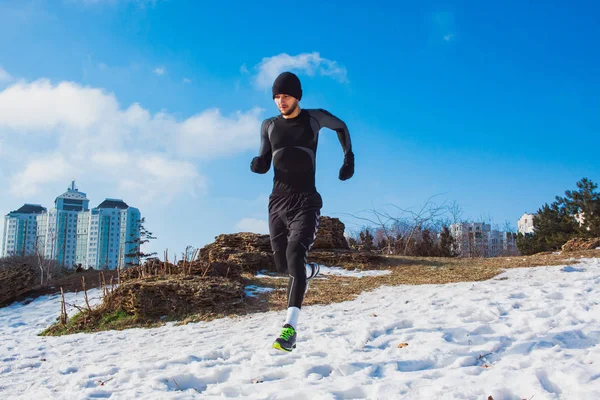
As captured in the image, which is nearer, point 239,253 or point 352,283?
point 352,283

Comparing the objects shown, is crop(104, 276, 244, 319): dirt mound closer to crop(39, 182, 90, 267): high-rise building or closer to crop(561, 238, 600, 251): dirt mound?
crop(561, 238, 600, 251): dirt mound

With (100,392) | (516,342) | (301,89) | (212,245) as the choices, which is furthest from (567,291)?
(212,245)

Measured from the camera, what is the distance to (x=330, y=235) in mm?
15375

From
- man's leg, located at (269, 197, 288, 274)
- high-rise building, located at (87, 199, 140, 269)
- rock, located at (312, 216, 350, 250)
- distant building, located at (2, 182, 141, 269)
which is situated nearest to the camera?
man's leg, located at (269, 197, 288, 274)

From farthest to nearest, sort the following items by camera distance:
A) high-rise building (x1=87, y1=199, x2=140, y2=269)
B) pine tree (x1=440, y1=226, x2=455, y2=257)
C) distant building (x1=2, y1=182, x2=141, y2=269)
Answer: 1. high-rise building (x1=87, y1=199, x2=140, y2=269)
2. distant building (x1=2, y1=182, x2=141, y2=269)
3. pine tree (x1=440, y1=226, x2=455, y2=257)

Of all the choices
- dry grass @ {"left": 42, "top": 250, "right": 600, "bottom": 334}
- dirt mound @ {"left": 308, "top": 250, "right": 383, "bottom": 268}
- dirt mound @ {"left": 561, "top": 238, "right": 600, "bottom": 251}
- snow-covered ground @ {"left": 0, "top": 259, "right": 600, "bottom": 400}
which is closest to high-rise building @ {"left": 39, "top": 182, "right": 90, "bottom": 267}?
dirt mound @ {"left": 308, "top": 250, "right": 383, "bottom": 268}

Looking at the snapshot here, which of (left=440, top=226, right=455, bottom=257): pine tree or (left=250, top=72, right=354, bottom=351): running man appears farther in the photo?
(left=440, top=226, right=455, bottom=257): pine tree

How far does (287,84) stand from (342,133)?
2.60ft

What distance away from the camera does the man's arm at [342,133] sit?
4.61 metres

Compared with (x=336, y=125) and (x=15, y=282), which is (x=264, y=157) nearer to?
(x=336, y=125)

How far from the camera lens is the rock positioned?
1531 centimetres

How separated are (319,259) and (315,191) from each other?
10.1 metres

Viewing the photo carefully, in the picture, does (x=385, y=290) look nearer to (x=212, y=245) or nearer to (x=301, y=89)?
(x=301, y=89)

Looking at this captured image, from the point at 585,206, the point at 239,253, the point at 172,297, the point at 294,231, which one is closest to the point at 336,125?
the point at 294,231
